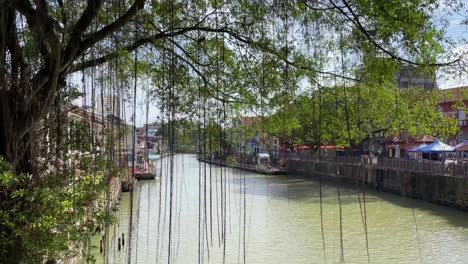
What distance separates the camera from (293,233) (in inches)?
384

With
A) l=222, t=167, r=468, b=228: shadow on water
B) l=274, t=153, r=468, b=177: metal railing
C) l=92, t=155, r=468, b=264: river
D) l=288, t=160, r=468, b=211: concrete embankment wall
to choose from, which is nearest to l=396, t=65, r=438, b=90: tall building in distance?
l=92, t=155, r=468, b=264: river

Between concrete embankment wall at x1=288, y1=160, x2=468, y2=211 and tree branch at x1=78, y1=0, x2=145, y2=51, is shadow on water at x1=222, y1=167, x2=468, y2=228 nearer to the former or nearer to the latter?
concrete embankment wall at x1=288, y1=160, x2=468, y2=211

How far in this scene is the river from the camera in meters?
7.50

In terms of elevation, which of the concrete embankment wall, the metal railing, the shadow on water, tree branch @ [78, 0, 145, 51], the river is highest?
tree branch @ [78, 0, 145, 51]

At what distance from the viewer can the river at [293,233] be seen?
750 centimetres

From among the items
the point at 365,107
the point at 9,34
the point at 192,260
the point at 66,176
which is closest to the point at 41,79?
the point at 9,34

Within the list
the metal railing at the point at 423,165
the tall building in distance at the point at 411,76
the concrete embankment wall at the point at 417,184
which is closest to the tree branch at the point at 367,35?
the tall building in distance at the point at 411,76

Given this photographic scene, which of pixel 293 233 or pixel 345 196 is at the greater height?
pixel 345 196

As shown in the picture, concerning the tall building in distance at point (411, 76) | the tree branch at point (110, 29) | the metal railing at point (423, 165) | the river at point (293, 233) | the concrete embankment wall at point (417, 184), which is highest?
the tree branch at point (110, 29)

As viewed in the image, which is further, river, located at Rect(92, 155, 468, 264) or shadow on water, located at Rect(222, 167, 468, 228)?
shadow on water, located at Rect(222, 167, 468, 228)

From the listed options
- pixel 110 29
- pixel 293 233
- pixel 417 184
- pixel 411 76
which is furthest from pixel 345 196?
pixel 110 29

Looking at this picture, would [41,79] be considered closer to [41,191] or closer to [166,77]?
[41,191]

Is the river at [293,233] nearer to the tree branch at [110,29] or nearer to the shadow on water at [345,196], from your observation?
the shadow on water at [345,196]

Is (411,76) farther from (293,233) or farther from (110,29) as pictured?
(293,233)
